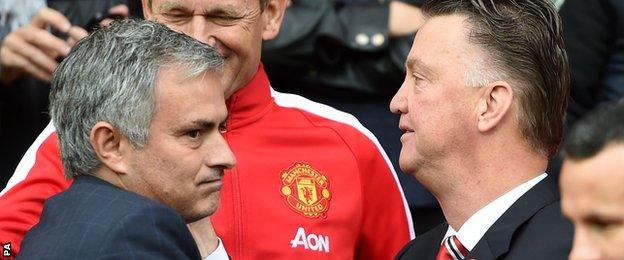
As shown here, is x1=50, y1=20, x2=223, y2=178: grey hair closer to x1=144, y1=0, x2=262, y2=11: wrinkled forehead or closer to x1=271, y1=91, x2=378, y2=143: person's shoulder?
x1=144, y1=0, x2=262, y2=11: wrinkled forehead

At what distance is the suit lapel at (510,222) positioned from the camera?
12.9 feet

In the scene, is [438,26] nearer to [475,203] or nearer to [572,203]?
[475,203]

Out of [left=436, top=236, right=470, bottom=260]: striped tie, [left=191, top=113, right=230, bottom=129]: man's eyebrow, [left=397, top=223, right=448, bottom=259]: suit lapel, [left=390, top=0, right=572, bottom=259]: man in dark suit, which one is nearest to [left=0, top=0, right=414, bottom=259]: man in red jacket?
[left=397, top=223, right=448, bottom=259]: suit lapel

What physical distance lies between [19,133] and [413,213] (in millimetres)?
1621

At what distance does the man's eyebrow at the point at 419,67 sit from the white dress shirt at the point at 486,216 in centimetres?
44

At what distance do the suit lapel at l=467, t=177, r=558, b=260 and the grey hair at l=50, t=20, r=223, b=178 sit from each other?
907mm

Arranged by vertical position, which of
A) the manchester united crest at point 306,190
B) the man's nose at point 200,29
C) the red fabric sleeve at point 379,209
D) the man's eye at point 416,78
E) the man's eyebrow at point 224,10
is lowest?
the red fabric sleeve at point 379,209

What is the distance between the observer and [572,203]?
2893 millimetres

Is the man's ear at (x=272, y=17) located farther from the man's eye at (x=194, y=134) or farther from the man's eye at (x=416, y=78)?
the man's eye at (x=194, y=134)

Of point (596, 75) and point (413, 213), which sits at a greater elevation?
point (596, 75)

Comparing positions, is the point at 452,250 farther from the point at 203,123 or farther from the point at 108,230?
the point at 108,230

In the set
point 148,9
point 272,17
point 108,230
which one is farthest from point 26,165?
point 108,230

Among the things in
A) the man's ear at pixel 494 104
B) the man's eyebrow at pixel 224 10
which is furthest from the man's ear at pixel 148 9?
the man's ear at pixel 494 104

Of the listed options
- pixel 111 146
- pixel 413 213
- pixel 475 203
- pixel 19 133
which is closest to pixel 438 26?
pixel 475 203
